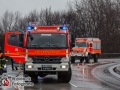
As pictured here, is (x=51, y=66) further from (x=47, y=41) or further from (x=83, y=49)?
(x=83, y=49)

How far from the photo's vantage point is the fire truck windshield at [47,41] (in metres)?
15.4

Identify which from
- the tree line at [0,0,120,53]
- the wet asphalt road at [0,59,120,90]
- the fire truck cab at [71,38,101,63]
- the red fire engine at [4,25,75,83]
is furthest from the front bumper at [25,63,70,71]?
the tree line at [0,0,120,53]

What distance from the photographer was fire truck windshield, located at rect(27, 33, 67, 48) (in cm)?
1543

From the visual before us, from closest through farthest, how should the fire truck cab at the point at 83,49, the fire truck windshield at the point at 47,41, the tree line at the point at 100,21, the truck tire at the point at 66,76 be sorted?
the fire truck windshield at the point at 47,41, the truck tire at the point at 66,76, the fire truck cab at the point at 83,49, the tree line at the point at 100,21

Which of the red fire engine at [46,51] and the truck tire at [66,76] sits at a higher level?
the red fire engine at [46,51]

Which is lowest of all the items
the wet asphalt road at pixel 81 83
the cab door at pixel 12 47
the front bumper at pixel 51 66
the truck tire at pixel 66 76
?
the wet asphalt road at pixel 81 83

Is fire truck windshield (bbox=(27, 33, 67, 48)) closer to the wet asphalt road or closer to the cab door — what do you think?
the wet asphalt road

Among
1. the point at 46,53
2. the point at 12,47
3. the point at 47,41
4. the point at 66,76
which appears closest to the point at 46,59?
the point at 46,53

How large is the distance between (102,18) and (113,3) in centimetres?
484

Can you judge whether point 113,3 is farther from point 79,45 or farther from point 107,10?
point 79,45

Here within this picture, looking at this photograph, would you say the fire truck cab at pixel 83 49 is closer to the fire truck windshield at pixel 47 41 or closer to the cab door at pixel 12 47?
the cab door at pixel 12 47

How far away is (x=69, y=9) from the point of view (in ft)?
258

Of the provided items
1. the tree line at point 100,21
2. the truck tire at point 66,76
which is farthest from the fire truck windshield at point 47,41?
the tree line at point 100,21

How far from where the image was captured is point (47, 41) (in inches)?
611
